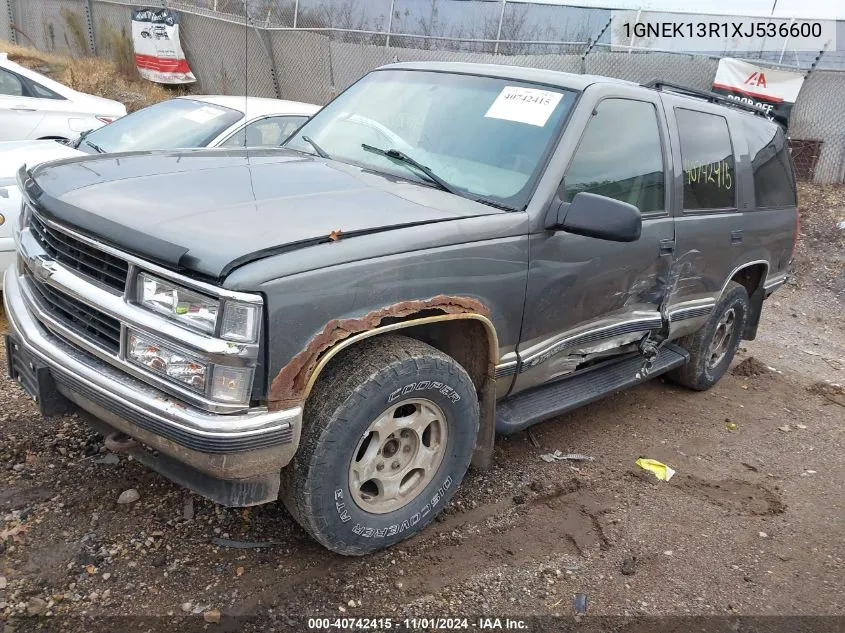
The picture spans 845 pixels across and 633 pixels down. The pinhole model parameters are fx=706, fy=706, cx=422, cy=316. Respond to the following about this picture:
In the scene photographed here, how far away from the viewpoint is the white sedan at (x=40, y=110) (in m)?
7.98

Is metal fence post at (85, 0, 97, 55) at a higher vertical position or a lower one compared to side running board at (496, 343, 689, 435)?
higher

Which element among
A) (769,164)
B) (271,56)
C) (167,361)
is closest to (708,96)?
(769,164)

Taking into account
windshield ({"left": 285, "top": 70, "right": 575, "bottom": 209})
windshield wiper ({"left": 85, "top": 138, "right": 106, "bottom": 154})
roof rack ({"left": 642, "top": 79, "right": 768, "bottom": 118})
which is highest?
roof rack ({"left": 642, "top": 79, "right": 768, "bottom": 118})

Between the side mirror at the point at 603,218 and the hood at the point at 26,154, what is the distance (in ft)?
11.3

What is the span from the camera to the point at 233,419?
226cm

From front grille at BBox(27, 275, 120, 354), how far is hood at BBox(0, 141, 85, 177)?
227cm

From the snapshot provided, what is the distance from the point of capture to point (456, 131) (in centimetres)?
341

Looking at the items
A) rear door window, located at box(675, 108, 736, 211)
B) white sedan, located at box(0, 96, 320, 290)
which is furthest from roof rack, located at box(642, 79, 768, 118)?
white sedan, located at box(0, 96, 320, 290)

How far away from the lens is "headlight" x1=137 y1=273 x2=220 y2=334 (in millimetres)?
2244

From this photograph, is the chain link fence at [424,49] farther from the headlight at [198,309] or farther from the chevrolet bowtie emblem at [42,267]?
the headlight at [198,309]

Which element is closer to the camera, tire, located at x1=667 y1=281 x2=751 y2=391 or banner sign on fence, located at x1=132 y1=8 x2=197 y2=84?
tire, located at x1=667 y1=281 x2=751 y2=391

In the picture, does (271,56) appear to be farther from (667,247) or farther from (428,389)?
(428,389)

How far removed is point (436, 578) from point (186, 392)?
4.19 feet

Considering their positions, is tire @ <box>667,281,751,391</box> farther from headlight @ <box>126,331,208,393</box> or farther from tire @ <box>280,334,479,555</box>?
headlight @ <box>126,331,208,393</box>
